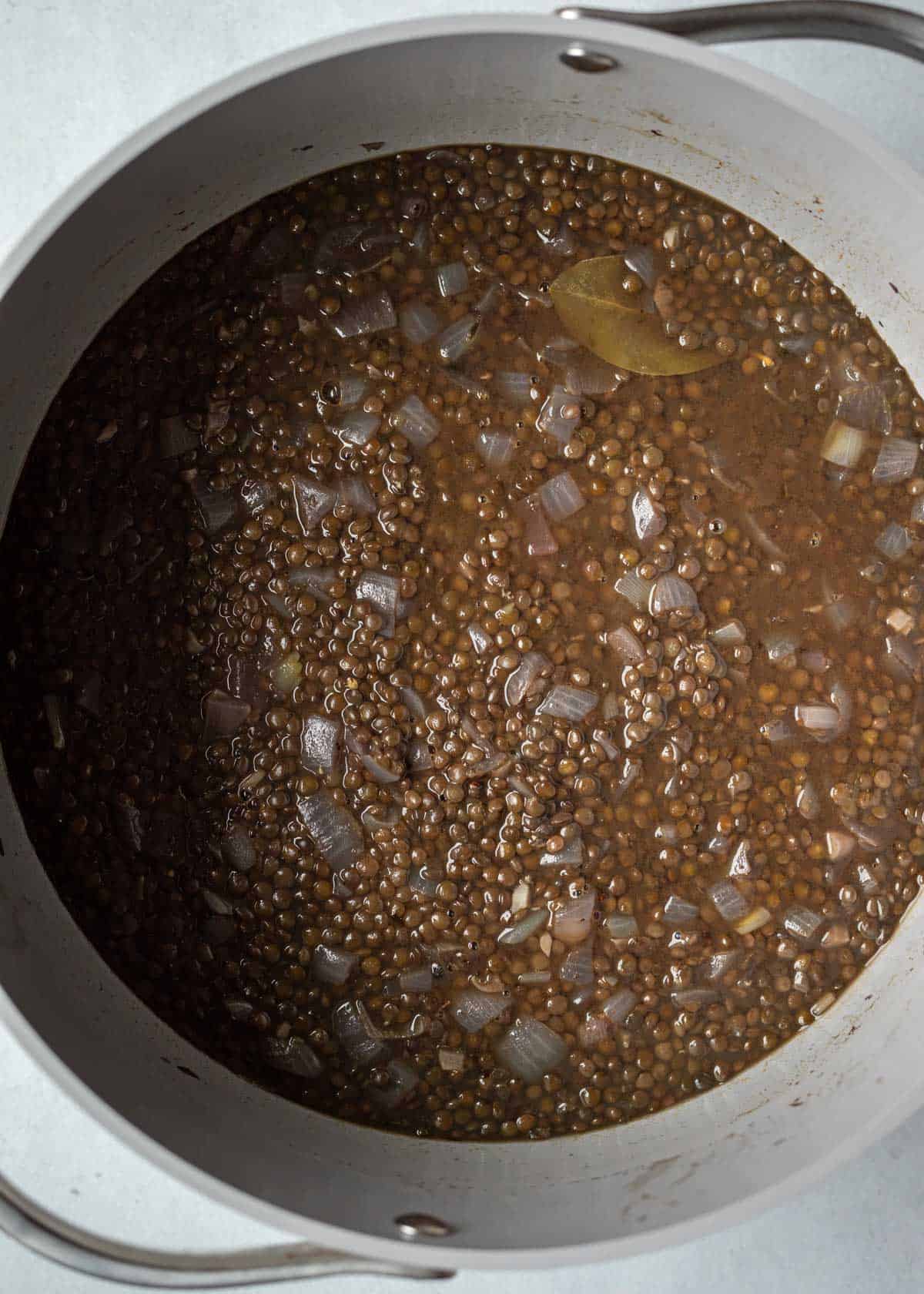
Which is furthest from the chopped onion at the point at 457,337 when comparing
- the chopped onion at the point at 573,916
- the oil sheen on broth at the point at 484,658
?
the chopped onion at the point at 573,916

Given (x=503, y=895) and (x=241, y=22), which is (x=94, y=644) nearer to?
(x=503, y=895)

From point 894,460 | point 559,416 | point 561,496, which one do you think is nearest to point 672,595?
point 561,496

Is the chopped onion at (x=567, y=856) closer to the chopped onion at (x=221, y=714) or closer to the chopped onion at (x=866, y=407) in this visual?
the chopped onion at (x=221, y=714)

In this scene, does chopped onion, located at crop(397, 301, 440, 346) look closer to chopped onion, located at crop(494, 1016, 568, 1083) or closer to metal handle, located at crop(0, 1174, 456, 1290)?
chopped onion, located at crop(494, 1016, 568, 1083)

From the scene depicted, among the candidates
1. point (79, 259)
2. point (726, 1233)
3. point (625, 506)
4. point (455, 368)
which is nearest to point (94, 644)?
point (79, 259)

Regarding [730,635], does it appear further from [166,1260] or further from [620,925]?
[166,1260]

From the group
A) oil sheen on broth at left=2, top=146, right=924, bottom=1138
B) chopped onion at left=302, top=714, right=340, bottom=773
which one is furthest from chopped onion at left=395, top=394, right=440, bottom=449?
chopped onion at left=302, top=714, right=340, bottom=773

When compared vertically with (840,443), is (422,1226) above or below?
below
